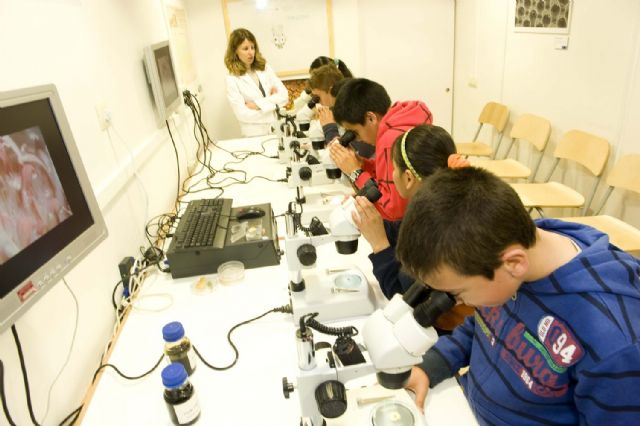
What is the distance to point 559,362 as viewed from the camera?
77 centimetres

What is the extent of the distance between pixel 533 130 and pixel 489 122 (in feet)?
1.99

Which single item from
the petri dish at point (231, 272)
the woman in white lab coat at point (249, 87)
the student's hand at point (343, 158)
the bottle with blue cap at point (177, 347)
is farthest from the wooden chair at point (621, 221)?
the woman in white lab coat at point (249, 87)

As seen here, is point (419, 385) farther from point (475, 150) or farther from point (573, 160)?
point (475, 150)

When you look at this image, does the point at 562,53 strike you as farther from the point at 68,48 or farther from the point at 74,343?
the point at 74,343

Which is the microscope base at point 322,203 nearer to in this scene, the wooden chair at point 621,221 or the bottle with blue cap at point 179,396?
the bottle with blue cap at point 179,396

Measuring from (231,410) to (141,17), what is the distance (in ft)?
6.91

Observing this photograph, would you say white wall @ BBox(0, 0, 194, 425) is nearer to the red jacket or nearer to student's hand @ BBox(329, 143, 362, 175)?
student's hand @ BBox(329, 143, 362, 175)

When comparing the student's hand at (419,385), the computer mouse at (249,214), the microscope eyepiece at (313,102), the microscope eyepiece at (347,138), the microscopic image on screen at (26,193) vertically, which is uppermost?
the microscopic image on screen at (26,193)

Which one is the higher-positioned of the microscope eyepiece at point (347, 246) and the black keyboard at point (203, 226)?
the microscope eyepiece at point (347, 246)

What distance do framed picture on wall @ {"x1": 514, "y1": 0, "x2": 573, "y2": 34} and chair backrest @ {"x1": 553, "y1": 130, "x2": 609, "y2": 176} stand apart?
705mm

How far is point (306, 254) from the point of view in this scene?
1.20 metres

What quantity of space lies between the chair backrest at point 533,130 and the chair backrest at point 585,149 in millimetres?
160

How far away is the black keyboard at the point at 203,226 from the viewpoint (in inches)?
61.5

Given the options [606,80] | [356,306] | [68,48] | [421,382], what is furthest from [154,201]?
[606,80]
